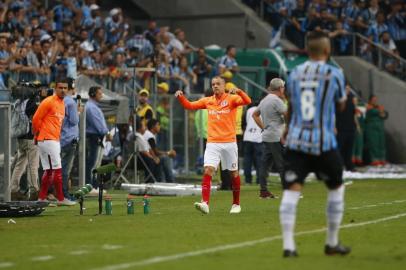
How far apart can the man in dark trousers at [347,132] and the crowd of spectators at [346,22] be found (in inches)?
221

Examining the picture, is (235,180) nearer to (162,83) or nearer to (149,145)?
(149,145)

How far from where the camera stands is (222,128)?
18.4m

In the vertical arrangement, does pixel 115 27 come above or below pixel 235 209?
above

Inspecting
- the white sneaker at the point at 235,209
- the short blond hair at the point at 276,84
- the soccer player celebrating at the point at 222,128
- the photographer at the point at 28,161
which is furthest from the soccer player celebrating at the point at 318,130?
the photographer at the point at 28,161

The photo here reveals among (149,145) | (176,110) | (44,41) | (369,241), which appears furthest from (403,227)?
(176,110)

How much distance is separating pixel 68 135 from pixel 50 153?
1266 millimetres

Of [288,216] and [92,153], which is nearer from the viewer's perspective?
[288,216]

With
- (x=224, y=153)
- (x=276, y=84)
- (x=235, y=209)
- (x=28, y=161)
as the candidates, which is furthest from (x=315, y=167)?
(x=28, y=161)

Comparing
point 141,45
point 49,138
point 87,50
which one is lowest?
point 49,138

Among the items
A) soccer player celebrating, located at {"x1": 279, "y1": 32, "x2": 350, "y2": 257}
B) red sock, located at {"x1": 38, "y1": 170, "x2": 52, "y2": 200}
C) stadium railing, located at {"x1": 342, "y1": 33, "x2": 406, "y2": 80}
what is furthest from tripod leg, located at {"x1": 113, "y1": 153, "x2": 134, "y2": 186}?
stadium railing, located at {"x1": 342, "y1": 33, "x2": 406, "y2": 80}

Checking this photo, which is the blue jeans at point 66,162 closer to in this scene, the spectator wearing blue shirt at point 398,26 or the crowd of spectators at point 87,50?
the crowd of spectators at point 87,50

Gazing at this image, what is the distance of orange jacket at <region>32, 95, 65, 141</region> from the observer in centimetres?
2016

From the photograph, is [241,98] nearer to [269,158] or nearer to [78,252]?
[269,158]

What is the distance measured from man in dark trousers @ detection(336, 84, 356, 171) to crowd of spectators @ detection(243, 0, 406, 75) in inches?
221
